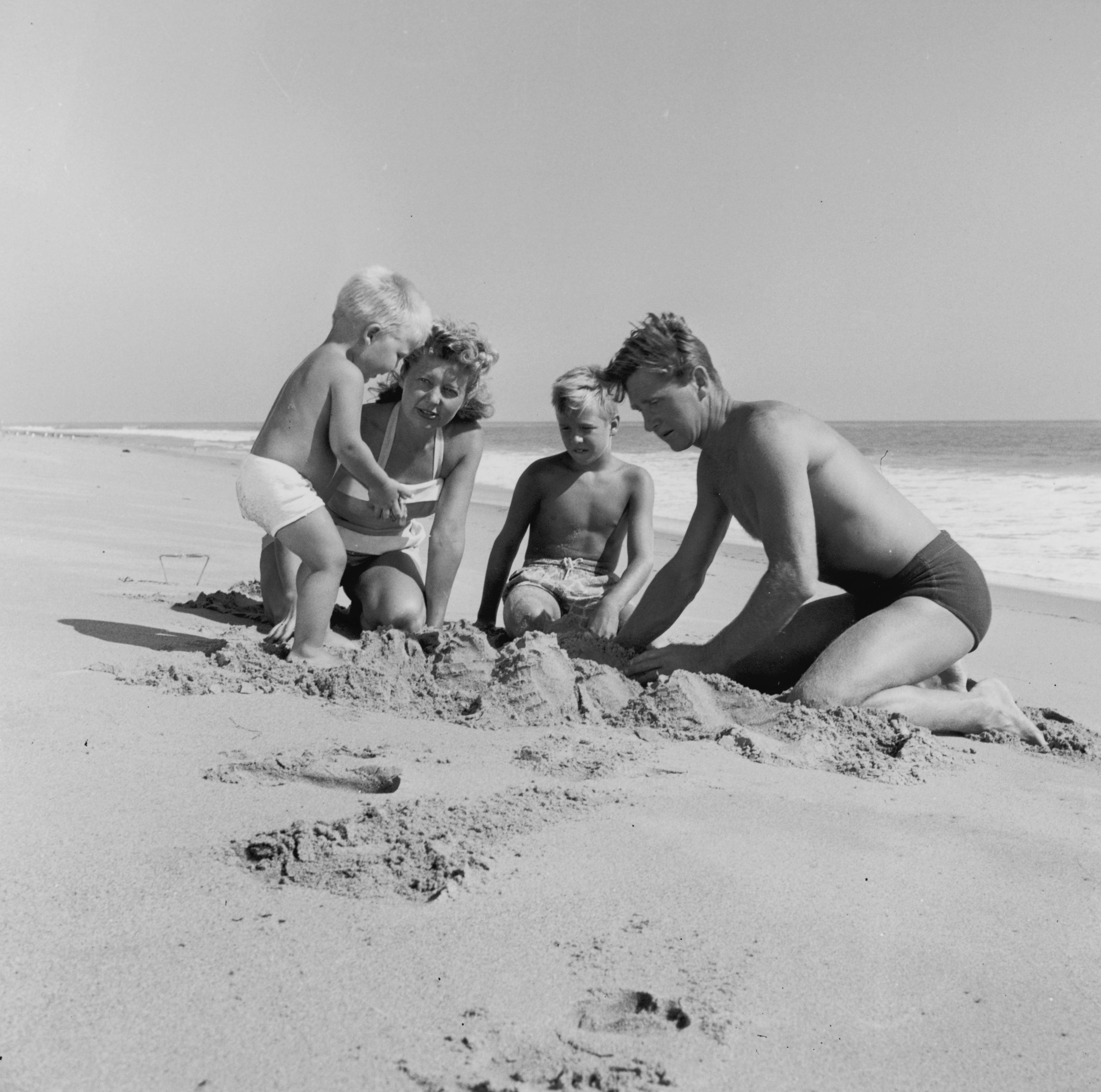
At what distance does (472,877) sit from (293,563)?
2517mm

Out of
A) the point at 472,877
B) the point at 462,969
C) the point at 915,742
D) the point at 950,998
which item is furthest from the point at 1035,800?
the point at 462,969

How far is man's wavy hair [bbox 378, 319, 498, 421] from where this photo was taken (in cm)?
384

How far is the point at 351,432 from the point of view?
3432 mm

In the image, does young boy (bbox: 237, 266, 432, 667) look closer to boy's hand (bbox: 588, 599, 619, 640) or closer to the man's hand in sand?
boy's hand (bbox: 588, 599, 619, 640)

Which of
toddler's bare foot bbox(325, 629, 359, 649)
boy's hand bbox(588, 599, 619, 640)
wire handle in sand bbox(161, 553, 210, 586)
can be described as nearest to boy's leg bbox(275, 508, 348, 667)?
toddler's bare foot bbox(325, 629, 359, 649)

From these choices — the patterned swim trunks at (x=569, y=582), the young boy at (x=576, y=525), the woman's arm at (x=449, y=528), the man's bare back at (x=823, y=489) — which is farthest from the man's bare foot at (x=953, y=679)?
the woman's arm at (x=449, y=528)

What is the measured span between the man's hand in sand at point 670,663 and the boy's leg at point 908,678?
0.29 meters

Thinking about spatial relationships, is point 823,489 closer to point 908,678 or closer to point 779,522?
point 779,522

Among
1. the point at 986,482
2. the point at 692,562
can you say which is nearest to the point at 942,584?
the point at 692,562

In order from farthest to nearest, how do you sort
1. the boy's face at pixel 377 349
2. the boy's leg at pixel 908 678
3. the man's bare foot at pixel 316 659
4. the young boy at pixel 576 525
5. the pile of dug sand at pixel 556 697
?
the young boy at pixel 576 525, the boy's face at pixel 377 349, the man's bare foot at pixel 316 659, the boy's leg at pixel 908 678, the pile of dug sand at pixel 556 697

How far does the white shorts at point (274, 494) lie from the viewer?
3.39 m

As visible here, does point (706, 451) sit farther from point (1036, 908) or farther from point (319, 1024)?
point (319, 1024)

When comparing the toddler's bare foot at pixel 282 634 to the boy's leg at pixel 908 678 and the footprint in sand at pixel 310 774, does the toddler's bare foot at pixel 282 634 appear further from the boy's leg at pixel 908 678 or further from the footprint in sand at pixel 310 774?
the boy's leg at pixel 908 678

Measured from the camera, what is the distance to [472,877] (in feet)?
5.82
